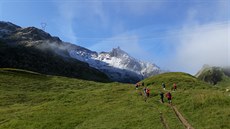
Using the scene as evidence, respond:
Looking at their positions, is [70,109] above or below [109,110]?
below

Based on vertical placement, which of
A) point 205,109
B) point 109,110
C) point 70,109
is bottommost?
point 70,109

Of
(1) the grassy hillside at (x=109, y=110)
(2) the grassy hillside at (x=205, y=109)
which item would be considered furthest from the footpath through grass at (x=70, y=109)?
(2) the grassy hillside at (x=205, y=109)

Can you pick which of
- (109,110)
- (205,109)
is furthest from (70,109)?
(205,109)

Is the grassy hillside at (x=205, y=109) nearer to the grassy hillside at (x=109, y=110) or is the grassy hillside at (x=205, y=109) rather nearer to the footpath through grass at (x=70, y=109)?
the grassy hillside at (x=109, y=110)

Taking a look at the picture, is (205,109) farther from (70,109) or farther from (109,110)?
(70,109)

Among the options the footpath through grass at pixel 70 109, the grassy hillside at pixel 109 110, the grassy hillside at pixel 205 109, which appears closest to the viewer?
the grassy hillside at pixel 205 109

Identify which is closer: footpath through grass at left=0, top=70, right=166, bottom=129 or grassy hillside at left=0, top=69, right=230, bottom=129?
grassy hillside at left=0, top=69, right=230, bottom=129

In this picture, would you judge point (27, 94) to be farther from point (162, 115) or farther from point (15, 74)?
point (162, 115)

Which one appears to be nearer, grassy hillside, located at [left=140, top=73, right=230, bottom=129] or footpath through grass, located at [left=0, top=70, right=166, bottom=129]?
grassy hillside, located at [left=140, top=73, right=230, bottom=129]

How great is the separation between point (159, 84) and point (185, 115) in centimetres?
5353

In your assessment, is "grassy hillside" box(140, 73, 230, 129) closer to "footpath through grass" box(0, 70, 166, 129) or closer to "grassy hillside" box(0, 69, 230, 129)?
"grassy hillside" box(0, 69, 230, 129)

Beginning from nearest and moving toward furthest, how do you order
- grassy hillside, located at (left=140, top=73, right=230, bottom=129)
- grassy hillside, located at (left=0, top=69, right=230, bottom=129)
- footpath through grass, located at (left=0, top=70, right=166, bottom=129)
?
grassy hillside, located at (left=140, top=73, right=230, bottom=129)
grassy hillside, located at (left=0, top=69, right=230, bottom=129)
footpath through grass, located at (left=0, top=70, right=166, bottom=129)

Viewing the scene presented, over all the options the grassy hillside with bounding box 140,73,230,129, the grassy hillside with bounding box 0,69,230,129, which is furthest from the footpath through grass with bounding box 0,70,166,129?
the grassy hillside with bounding box 140,73,230,129

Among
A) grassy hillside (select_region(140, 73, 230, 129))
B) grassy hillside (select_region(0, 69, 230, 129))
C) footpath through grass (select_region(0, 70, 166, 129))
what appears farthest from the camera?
footpath through grass (select_region(0, 70, 166, 129))
